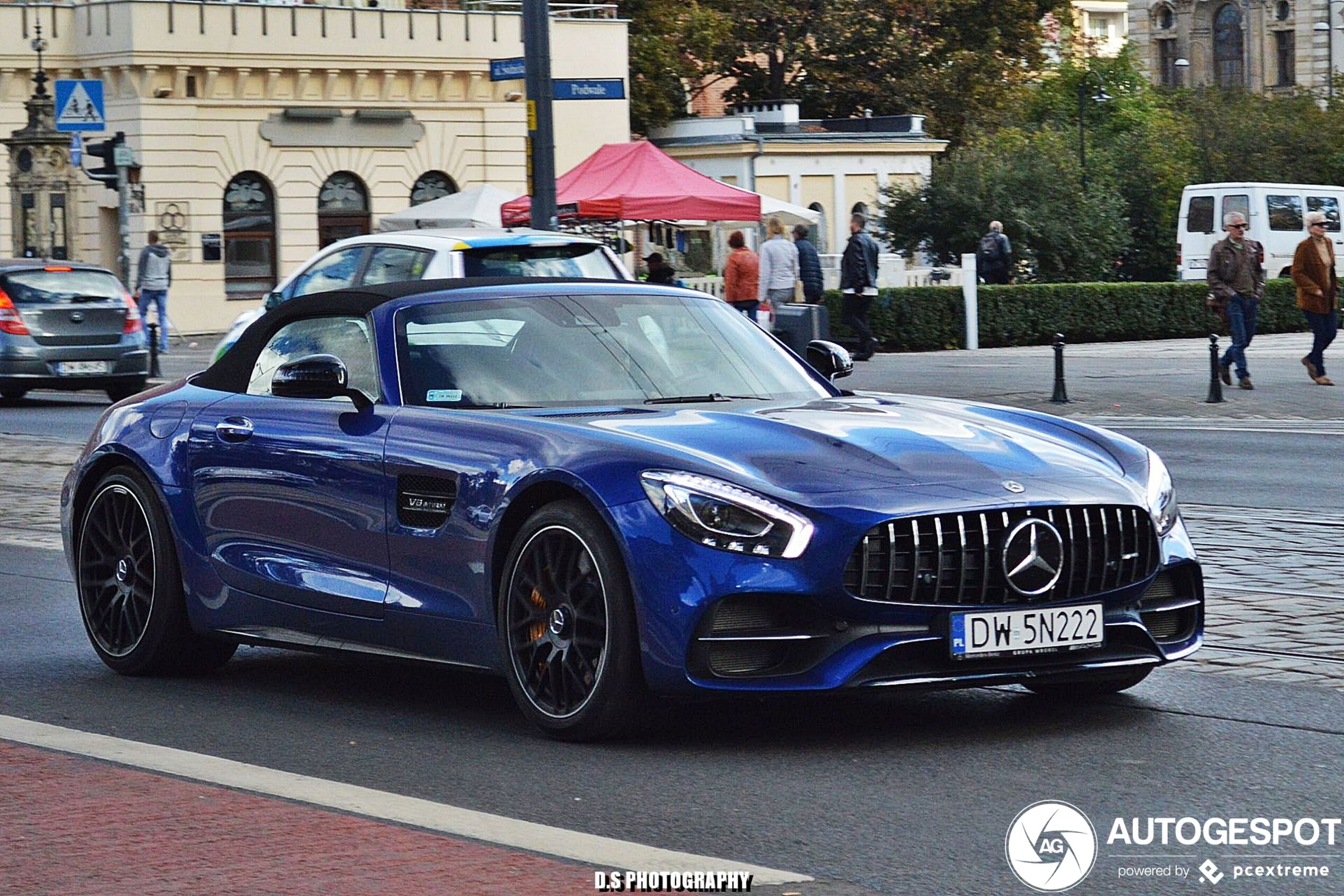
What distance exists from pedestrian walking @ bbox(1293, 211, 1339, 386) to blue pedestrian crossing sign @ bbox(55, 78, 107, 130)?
43.6 ft

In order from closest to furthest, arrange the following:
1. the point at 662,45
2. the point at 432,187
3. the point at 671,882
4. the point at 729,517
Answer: the point at 671,882, the point at 729,517, the point at 432,187, the point at 662,45

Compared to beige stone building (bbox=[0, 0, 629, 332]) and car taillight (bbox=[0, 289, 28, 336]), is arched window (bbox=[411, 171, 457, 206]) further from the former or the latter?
car taillight (bbox=[0, 289, 28, 336])

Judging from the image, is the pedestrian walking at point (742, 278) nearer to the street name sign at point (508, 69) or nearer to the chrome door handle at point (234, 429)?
the street name sign at point (508, 69)

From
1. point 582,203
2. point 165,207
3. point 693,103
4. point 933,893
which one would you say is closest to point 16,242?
point 165,207

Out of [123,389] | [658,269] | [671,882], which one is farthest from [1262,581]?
[123,389]

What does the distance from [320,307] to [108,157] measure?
21702 millimetres

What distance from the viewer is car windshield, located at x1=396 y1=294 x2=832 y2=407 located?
7539 mm

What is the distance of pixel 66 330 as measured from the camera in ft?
82.0

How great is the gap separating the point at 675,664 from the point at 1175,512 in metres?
1.70

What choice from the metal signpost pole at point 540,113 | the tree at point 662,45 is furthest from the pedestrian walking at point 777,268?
the tree at point 662,45

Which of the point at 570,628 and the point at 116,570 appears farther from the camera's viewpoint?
the point at 116,570

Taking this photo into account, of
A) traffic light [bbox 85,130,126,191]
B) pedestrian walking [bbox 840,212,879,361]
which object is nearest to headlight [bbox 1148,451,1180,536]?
pedestrian walking [bbox 840,212,879,361]

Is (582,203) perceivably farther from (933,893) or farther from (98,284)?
(933,893)

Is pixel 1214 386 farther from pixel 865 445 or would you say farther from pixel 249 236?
pixel 249 236
